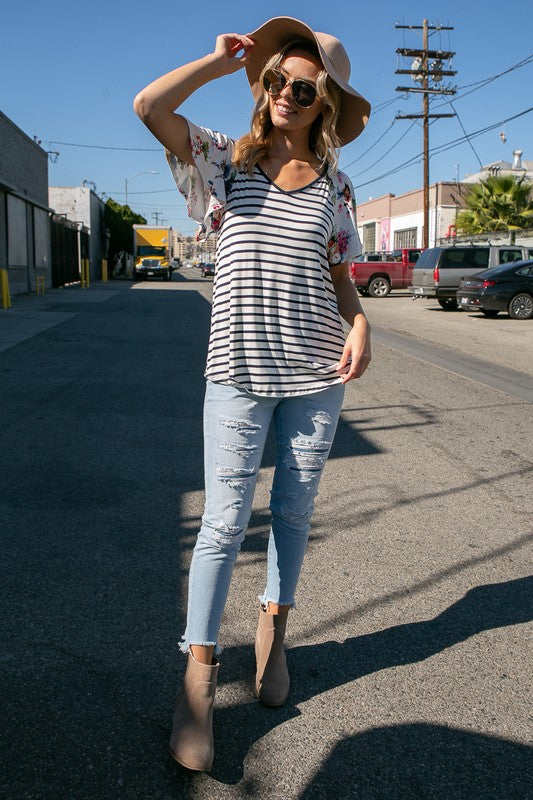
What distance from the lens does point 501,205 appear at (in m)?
34.8

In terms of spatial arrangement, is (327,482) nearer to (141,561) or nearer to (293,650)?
(141,561)

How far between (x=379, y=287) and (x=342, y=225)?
2861 cm

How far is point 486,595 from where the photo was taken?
130 inches

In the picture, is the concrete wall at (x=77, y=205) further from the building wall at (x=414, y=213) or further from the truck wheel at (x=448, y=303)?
the truck wheel at (x=448, y=303)

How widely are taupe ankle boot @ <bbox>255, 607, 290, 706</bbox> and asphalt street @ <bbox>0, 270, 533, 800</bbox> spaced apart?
0.21ft

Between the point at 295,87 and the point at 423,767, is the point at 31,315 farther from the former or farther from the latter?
the point at 423,767

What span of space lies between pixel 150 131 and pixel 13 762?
5.83ft

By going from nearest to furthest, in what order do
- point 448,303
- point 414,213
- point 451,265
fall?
point 451,265
point 448,303
point 414,213

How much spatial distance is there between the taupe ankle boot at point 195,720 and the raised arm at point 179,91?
1.45 meters

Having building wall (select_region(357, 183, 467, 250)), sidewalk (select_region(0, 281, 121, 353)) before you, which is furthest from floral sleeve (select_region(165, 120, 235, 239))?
building wall (select_region(357, 183, 467, 250))

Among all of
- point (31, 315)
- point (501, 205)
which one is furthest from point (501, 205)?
point (31, 315)

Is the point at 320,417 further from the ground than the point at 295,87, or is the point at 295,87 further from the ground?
the point at 295,87

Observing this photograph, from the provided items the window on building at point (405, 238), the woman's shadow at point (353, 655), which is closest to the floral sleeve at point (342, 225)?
the woman's shadow at point (353, 655)

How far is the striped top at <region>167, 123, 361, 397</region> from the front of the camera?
7.11 feet
